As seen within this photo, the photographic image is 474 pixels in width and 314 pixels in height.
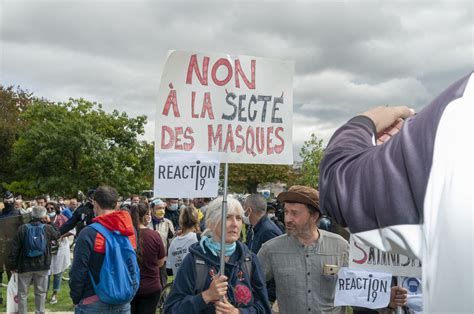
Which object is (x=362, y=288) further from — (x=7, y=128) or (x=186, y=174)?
(x=7, y=128)

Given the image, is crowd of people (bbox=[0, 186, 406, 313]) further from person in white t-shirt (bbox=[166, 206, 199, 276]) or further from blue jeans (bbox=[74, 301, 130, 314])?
person in white t-shirt (bbox=[166, 206, 199, 276])

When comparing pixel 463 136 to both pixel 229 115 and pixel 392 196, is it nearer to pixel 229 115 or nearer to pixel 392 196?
pixel 392 196

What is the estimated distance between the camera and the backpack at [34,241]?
8109 mm

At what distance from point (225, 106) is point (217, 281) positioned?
1308 mm

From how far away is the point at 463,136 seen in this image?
2.97ft

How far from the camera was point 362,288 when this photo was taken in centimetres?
407

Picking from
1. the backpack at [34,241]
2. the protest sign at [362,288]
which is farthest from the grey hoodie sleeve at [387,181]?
the backpack at [34,241]

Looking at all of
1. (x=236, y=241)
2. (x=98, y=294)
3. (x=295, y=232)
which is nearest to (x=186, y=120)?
(x=236, y=241)

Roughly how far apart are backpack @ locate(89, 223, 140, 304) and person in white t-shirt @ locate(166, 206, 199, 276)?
5.45 feet

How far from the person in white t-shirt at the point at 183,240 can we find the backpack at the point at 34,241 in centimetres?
238

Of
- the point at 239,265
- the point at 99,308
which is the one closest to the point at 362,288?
the point at 239,265

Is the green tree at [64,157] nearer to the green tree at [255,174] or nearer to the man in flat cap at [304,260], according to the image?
the green tree at [255,174]

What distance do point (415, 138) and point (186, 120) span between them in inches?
116

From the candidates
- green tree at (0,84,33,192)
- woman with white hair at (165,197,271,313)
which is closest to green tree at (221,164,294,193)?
green tree at (0,84,33,192)
